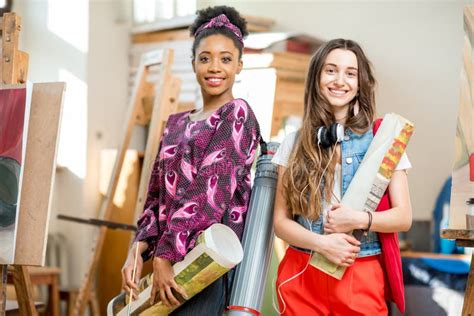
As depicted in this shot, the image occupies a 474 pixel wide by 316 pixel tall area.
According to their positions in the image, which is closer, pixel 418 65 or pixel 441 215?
pixel 441 215

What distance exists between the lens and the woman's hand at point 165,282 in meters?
2.07

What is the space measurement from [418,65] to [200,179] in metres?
3.86

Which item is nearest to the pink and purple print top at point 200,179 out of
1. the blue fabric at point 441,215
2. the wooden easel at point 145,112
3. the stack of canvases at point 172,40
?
the wooden easel at point 145,112

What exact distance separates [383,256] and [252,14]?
404cm

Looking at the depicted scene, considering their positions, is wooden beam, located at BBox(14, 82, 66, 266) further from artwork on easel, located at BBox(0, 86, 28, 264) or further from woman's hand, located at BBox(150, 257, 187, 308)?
woman's hand, located at BBox(150, 257, 187, 308)

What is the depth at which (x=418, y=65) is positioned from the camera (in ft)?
18.5

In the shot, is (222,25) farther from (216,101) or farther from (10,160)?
(10,160)

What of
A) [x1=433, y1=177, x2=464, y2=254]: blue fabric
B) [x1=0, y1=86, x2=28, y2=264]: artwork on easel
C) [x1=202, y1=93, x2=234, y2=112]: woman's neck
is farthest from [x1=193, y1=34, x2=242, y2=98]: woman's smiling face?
[x1=433, y1=177, x2=464, y2=254]: blue fabric

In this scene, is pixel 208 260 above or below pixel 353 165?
below

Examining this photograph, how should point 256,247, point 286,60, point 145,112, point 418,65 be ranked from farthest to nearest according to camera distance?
point 418,65, point 286,60, point 145,112, point 256,247

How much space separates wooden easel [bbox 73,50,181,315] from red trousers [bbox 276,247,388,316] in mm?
1333

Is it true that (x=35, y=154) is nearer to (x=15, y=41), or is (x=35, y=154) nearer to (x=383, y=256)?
(x=15, y=41)

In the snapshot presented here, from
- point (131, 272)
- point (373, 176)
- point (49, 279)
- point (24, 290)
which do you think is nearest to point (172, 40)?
point (49, 279)

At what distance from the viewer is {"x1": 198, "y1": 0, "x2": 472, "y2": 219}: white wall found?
18.2ft
